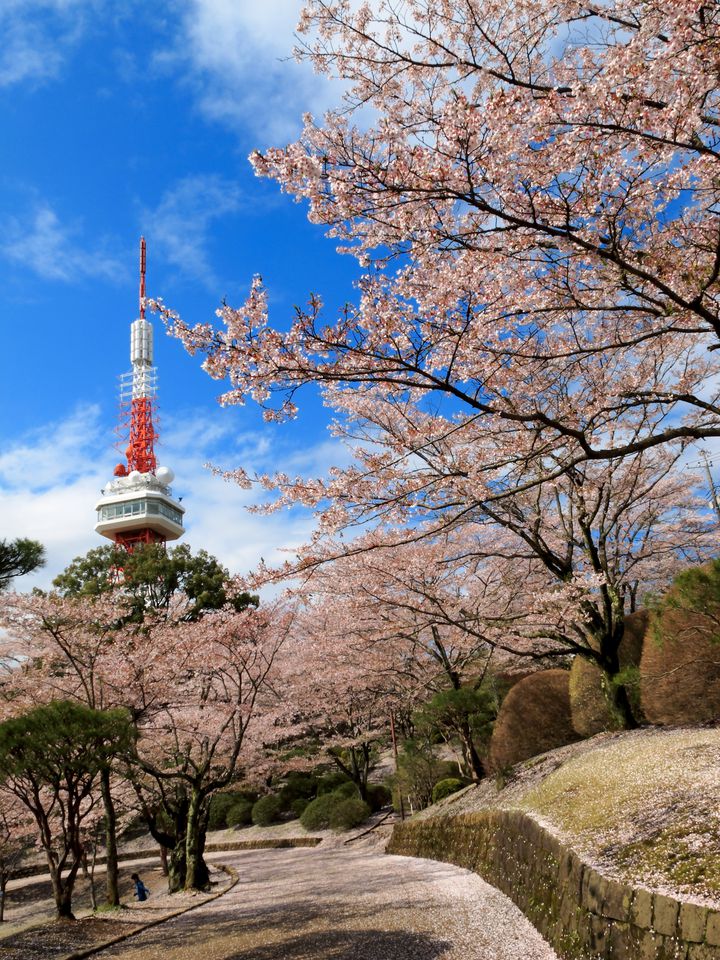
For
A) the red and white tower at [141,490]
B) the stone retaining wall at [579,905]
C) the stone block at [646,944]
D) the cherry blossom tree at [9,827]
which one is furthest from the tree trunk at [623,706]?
the red and white tower at [141,490]

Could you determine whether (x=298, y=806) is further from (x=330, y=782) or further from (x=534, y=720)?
(x=534, y=720)

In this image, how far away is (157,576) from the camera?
105ft

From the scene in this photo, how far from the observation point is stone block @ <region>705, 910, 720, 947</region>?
3.42m

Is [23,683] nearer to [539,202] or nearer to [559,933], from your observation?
[559,933]

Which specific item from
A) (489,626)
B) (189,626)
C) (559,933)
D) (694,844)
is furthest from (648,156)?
(189,626)

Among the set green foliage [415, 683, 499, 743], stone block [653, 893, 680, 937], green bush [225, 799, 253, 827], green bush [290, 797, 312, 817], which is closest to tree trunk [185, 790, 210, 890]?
green foliage [415, 683, 499, 743]

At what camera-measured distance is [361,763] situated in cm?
2325

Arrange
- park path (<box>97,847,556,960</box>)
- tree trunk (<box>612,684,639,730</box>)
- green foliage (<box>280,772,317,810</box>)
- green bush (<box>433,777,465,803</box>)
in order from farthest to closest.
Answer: green foliage (<box>280,772,317,810</box>), green bush (<box>433,777,465,803</box>), tree trunk (<box>612,684,639,730</box>), park path (<box>97,847,556,960</box>)

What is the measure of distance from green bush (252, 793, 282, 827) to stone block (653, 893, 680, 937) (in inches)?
918

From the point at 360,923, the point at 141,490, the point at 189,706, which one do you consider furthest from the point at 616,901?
the point at 141,490

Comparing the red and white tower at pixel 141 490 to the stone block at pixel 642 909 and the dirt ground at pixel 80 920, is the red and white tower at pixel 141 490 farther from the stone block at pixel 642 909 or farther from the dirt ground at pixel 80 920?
the stone block at pixel 642 909

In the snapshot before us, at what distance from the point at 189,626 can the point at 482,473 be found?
37.6ft

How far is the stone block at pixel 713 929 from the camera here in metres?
3.42

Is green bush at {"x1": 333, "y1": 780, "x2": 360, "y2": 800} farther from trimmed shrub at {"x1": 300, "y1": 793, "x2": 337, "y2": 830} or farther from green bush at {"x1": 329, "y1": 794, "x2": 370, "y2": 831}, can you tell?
green bush at {"x1": 329, "y1": 794, "x2": 370, "y2": 831}
